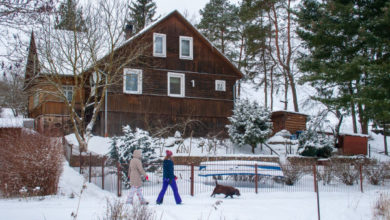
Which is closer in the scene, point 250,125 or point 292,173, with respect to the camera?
point 292,173

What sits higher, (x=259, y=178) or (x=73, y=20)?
(x=73, y=20)

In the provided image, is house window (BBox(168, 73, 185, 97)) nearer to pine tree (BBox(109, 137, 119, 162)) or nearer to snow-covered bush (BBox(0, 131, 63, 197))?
pine tree (BBox(109, 137, 119, 162))

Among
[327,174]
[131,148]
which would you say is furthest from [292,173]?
[131,148]

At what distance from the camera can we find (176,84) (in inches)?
1077

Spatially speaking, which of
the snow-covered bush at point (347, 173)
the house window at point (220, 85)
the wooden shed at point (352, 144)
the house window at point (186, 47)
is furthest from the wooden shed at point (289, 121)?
the snow-covered bush at point (347, 173)

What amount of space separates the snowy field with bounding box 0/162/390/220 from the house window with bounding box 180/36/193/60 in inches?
589

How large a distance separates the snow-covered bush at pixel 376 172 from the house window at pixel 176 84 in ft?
45.0

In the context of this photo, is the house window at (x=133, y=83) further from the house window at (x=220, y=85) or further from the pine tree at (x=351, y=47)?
the pine tree at (x=351, y=47)

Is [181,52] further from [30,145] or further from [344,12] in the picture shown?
[30,145]

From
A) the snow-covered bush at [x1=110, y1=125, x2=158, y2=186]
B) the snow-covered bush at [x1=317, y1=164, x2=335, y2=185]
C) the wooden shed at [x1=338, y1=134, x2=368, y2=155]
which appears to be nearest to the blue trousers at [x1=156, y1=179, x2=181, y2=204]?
the snow-covered bush at [x1=110, y1=125, x2=158, y2=186]

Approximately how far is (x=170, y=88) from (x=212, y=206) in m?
19.0

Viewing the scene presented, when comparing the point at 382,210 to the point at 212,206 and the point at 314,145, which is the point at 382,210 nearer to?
the point at 212,206

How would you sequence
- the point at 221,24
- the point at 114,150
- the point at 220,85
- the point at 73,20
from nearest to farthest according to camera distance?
1. the point at 114,150
2. the point at 73,20
3. the point at 220,85
4. the point at 221,24

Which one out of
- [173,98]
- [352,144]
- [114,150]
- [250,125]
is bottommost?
[114,150]
